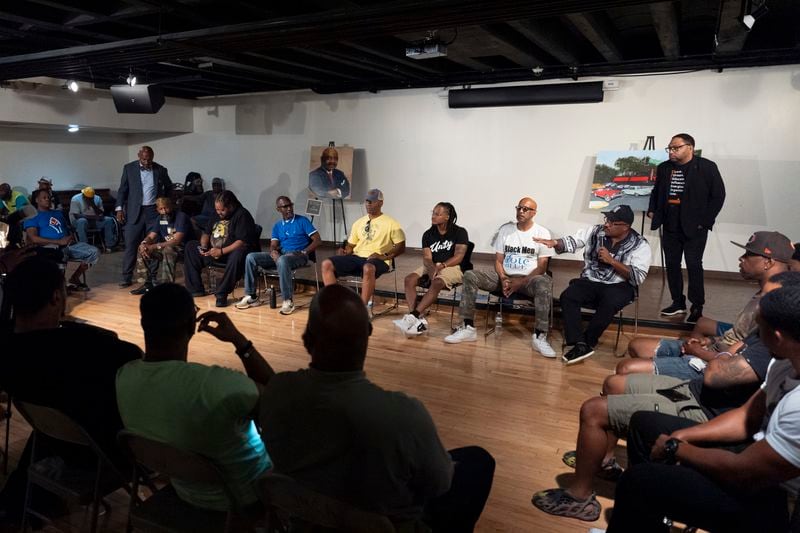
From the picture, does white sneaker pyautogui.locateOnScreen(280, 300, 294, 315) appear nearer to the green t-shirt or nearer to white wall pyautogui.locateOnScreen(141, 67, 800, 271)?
white wall pyautogui.locateOnScreen(141, 67, 800, 271)

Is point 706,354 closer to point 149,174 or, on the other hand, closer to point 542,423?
point 542,423

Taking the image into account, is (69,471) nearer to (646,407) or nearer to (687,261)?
(646,407)

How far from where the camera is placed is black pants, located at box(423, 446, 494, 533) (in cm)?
170

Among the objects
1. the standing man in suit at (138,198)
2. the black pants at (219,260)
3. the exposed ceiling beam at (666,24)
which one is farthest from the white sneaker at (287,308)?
the exposed ceiling beam at (666,24)

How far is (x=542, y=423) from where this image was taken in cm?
346

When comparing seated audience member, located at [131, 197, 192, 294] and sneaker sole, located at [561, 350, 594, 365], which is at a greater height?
seated audience member, located at [131, 197, 192, 294]

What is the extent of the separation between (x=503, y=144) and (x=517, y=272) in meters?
3.69

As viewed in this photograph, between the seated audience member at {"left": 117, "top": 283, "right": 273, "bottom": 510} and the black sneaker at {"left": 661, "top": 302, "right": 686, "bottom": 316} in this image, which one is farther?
the black sneaker at {"left": 661, "top": 302, "right": 686, "bottom": 316}

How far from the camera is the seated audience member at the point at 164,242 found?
6.62 metres

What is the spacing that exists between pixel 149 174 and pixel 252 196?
139 inches

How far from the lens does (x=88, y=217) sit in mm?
9398

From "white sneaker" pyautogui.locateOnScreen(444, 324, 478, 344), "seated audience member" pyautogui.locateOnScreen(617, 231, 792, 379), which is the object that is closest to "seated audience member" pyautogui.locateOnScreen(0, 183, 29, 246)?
"white sneaker" pyautogui.locateOnScreen(444, 324, 478, 344)

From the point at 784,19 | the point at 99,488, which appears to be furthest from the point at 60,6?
the point at 784,19

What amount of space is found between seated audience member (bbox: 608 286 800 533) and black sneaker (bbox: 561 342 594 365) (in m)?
2.35
